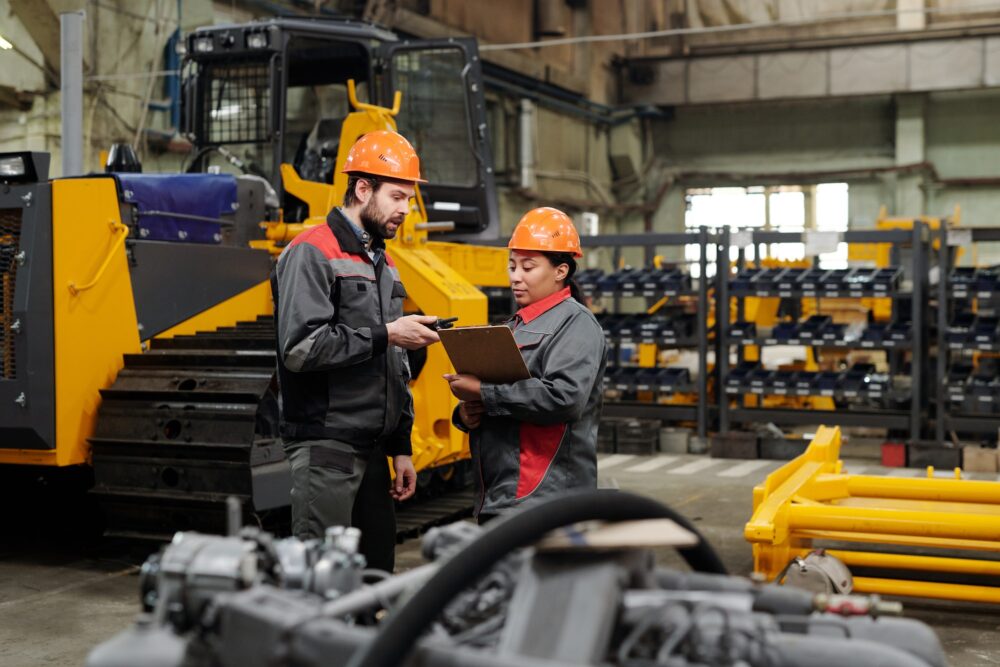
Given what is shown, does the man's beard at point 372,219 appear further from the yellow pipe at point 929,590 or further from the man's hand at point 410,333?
the yellow pipe at point 929,590

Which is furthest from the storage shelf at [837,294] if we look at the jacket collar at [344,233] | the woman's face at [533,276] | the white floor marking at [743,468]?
the jacket collar at [344,233]

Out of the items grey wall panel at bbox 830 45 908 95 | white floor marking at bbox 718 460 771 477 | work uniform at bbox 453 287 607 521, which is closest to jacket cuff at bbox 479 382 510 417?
work uniform at bbox 453 287 607 521

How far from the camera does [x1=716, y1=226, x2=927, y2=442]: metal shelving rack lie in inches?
405

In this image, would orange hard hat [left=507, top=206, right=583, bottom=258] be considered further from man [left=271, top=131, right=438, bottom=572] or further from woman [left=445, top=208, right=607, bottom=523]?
man [left=271, top=131, right=438, bottom=572]

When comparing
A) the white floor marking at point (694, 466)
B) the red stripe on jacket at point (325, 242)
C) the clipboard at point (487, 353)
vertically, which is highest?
the red stripe on jacket at point (325, 242)

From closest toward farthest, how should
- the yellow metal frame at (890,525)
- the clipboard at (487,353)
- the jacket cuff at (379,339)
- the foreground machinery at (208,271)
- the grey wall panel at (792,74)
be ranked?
the clipboard at (487,353)
the jacket cuff at (379,339)
the yellow metal frame at (890,525)
the foreground machinery at (208,271)
the grey wall panel at (792,74)

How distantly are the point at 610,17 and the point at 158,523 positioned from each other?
18.8 m

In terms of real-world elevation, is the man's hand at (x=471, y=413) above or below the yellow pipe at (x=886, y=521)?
above

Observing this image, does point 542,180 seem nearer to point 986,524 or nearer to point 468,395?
point 986,524

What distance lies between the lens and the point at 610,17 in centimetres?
2248

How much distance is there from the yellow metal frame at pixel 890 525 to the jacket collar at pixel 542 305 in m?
1.77

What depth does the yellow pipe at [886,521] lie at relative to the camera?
4996 mm

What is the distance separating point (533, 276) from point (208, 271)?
3126mm

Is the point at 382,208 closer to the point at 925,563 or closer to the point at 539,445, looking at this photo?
the point at 539,445
